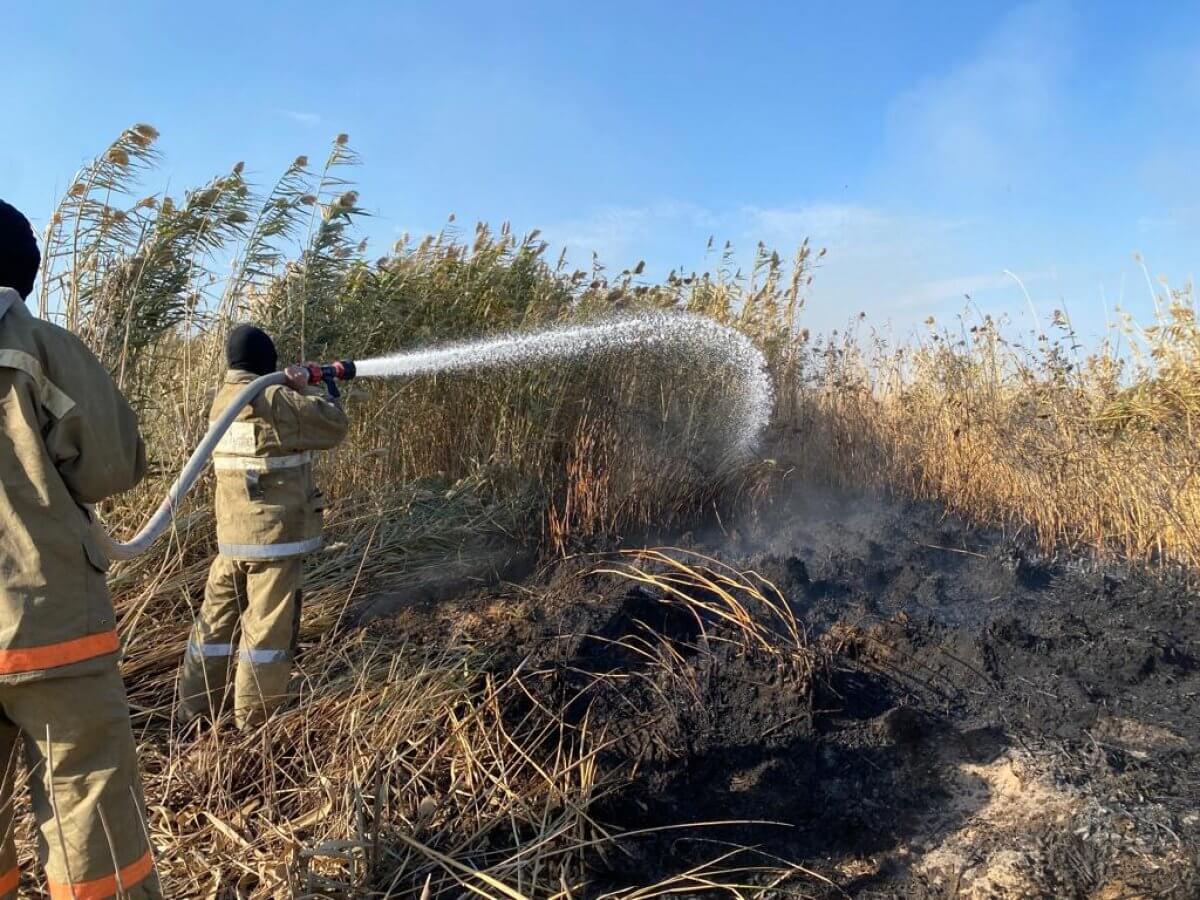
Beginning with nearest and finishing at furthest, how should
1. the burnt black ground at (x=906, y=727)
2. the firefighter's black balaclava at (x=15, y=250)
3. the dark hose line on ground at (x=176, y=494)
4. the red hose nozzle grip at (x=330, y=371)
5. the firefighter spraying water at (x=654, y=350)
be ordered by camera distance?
the firefighter's black balaclava at (x=15, y=250) < the dark hose line on ground at (x=176, y=494) < the burnt black ground at (x=906, y=727) < the red hose nozzle grip at (x=330, y=371) < the firefighter spraying water at (x=654, y=350)

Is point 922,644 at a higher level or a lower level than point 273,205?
lower

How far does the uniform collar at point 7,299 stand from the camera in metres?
1.76

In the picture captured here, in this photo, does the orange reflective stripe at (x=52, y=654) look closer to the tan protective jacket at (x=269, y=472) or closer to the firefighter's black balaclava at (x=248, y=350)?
the tan protective jacket at (x=269, y=472)

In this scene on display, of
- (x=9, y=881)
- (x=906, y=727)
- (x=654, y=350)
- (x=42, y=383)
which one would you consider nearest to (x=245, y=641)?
(x=9, y=881)

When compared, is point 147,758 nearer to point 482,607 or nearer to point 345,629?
point 345,629

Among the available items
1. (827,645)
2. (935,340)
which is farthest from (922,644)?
(935,340)

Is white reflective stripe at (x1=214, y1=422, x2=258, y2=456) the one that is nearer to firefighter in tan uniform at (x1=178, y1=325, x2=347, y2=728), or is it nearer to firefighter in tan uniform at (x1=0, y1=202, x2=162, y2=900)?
firefighter in tan uniform at (x1=178, y1=325, x2=347, y2=728)

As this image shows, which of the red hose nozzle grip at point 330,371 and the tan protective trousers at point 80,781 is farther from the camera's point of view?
the red hose nozzle grip at point 330,371

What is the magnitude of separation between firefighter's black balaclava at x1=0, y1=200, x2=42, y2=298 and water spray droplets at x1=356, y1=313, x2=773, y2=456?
293 centimetres

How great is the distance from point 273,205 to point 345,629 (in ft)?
8.88

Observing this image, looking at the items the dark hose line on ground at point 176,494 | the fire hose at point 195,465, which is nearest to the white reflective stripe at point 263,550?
the fire hose at point 195,465

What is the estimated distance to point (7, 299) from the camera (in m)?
1.78

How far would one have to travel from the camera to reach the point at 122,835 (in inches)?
71.6

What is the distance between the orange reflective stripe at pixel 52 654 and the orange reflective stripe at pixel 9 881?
0.62 metres
